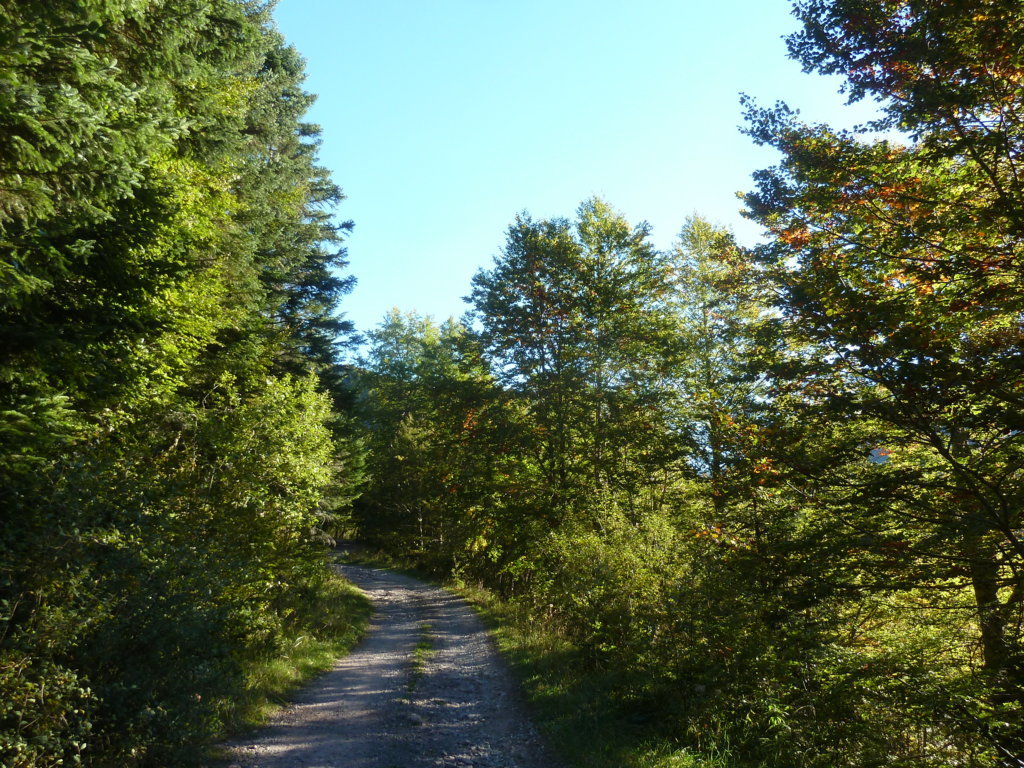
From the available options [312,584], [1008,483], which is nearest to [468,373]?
[312,584]

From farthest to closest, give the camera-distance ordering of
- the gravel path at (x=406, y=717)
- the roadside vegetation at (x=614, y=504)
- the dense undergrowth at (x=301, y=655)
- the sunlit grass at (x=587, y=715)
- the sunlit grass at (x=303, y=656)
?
the sunlit grass at (x=303, y=656), the dense undergrowth at (x=301, y=655), the gravel path at (x=406, y=717), the sunlit grass at (x=587, y=715), the roadside vegetation at (x=614, y=504)

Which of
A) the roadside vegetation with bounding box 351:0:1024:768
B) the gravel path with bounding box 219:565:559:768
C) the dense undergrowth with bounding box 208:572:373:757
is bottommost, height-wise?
the gravel path with bounding box 219:565:559:768

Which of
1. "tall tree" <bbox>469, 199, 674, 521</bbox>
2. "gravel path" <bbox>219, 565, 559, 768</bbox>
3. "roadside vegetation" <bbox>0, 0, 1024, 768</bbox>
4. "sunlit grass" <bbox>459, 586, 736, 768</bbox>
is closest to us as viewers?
"roadside vegetation" <bbox>0, 0, 1024, 768</bbox>

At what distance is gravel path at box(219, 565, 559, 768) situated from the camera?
294 inches

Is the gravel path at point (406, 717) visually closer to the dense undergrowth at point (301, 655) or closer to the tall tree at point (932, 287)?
the dense undergrowth at point (301, 655)

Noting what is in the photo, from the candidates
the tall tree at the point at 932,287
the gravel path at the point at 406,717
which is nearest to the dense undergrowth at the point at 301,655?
the gravel path at the point at 406,717

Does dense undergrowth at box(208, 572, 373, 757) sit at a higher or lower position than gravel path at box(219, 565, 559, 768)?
higher

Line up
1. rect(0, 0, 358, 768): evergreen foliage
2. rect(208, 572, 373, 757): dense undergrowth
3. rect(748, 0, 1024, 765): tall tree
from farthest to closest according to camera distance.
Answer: rect(208, 572, 373, 757): dense undergrowth
rect(748, 0, 1024, 765): tall tree
rect(0, 0, 358, 768): evergreen foliage

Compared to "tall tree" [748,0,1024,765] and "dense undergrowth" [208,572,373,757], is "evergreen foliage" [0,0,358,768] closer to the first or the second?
"dense undergrowth" [208,572,373,757]

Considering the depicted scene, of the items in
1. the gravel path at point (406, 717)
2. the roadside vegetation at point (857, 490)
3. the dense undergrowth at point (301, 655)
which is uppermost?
the roadside vegetation at point (857, 490)

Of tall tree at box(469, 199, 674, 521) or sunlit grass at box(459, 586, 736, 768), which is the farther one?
tall tree at box(469, 199, 674, 521)

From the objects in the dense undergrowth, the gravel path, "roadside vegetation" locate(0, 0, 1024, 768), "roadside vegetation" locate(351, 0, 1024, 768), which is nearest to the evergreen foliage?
"roadside vegetation" locate(0, 0, 1024, 768)

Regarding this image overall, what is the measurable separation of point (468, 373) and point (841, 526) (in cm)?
1700

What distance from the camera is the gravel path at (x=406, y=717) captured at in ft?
24.5
